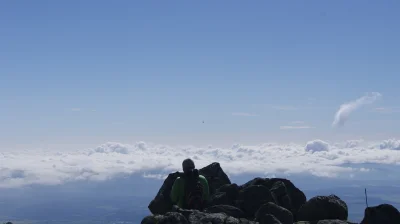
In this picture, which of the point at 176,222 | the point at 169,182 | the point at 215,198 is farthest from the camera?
the point at 169,182

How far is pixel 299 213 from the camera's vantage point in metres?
21.9

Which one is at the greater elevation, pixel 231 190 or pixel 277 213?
pixel 231 190

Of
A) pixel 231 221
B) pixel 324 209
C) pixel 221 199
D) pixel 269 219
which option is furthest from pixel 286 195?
pixel 231 221

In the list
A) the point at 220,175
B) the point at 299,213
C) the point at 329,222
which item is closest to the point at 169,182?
the point at 220,175

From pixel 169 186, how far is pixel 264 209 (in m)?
10.4

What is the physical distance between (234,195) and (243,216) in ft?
10.6

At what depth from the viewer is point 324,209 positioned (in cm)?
2102

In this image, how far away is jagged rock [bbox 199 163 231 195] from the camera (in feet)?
101

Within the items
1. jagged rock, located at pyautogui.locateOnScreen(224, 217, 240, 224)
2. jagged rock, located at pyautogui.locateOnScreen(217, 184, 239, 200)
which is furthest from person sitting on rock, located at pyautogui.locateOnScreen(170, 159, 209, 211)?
jagged rock, located at pyautogui.locateOnScreen(217, 184, 239, 200)

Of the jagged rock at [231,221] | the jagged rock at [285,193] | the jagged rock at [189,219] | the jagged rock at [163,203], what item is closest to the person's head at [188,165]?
the jagged rock at [189,219]

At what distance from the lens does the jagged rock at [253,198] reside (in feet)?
75.0

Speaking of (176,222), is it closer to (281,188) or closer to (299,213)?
(299,213)

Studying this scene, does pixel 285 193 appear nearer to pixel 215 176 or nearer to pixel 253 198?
pixel 253 198

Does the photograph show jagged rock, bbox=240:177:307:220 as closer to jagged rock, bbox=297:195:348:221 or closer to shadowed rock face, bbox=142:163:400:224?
shadowed rock face, bbox=142:163:400:224
